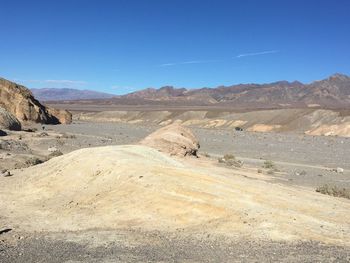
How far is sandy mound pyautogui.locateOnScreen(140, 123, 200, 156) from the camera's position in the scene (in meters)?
25.1

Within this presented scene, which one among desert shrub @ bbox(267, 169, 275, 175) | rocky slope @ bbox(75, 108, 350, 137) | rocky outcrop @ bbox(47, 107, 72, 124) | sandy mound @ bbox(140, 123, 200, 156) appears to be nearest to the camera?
desert shrub @ bbox(267, 169, 275, 175)

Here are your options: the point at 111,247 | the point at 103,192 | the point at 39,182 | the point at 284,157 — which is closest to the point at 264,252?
the point at 111,247

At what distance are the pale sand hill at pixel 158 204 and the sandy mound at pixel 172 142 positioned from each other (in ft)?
28.7

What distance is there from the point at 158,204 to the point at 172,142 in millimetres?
13323

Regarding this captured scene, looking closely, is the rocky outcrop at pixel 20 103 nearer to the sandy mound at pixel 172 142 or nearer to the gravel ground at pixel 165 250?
the sandy mound at pixel 172 142

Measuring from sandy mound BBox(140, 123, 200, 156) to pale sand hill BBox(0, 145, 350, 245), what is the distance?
8738 mm

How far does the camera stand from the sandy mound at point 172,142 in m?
25.1

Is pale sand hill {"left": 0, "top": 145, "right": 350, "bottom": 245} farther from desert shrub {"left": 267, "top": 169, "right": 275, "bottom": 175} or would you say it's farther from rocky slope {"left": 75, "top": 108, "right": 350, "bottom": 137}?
rocky slope {"left": 75, "top": 108, "right": 350, "bottom": 137}

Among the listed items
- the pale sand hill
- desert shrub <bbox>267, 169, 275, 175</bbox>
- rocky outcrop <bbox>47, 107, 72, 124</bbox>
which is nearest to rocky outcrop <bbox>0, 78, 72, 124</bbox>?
rocky outcrop <bbox>47, 107, 72, 124</bbox>

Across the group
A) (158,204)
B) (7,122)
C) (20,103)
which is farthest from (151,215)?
(20,103)

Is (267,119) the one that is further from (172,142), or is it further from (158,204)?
(158,204)

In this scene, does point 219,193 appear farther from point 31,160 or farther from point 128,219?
point 31,160

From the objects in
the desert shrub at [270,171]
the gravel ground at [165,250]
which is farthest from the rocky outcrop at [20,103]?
the gravel ground at [165,250]

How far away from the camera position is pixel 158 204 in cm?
1245
